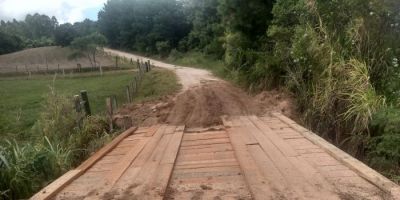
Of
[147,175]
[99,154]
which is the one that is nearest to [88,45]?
[99,154]

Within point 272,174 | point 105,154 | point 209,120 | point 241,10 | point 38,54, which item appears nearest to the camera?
point 272,174

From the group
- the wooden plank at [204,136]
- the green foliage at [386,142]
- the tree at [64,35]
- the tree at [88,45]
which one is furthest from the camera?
the tree at [64,35]

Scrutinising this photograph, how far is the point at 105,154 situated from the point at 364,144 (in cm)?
369

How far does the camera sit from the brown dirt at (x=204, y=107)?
9055 millimetres

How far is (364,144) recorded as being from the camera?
21.5 ft

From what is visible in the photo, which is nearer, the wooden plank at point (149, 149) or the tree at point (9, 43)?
the wooden plank at point (149, 149)

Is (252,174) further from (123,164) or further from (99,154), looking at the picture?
(99,154)

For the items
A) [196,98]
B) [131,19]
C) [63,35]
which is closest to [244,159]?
[196,98]

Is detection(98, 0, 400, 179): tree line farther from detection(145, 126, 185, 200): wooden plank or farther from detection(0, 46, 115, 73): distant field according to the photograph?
detection(0, 46, 115, 73): distant field

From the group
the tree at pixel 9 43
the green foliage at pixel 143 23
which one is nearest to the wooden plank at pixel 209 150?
the green foliage at pixel 143 23

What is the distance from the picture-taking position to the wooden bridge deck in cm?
404

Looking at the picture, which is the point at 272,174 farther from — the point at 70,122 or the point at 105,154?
the point at 70,122

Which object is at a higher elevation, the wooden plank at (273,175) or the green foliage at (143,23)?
the green foliage at (143,23)

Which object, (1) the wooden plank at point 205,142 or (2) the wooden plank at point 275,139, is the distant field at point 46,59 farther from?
(1) the wooden plank at point 205,142
